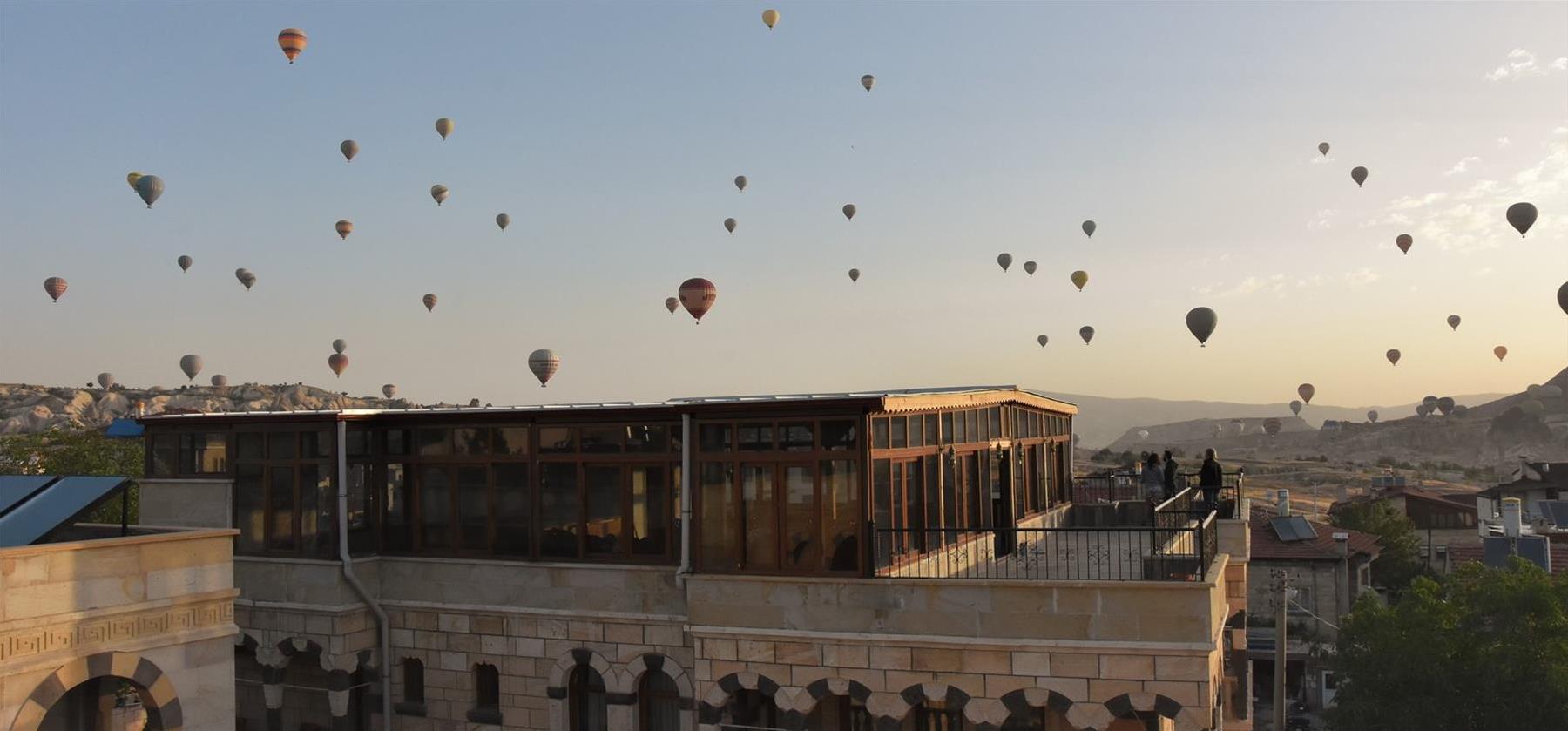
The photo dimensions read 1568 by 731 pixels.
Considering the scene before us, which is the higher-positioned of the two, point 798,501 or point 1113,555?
point 798,501

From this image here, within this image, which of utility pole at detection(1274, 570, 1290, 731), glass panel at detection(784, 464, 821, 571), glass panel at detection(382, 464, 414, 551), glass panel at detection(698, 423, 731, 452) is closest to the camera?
glass panel at detection(784, 464, 821, 571)

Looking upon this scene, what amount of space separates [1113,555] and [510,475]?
9.99 metres

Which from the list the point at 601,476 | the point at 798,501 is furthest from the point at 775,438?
the point at 601,476

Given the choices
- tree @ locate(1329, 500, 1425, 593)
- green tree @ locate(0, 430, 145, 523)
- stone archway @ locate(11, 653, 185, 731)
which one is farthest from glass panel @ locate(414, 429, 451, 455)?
tree @ locate(1329, 500, 1425, 593)

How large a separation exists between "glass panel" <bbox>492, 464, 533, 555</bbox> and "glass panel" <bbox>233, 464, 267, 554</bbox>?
422 centimetres

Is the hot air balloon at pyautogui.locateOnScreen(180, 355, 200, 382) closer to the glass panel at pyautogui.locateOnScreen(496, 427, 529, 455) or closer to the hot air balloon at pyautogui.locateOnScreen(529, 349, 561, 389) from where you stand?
the hot air balloon at pyautogui.locateOnScreen(529, 349, 561, 389)

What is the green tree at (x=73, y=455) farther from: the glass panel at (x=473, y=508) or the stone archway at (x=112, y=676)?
the stone archway at (x=112, y=676)

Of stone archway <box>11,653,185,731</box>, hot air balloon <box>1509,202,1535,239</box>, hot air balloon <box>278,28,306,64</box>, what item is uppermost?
hot air balloon <box>278,28,306,64</box>

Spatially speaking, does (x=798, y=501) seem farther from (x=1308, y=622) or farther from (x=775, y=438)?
(x=1308, y=622)

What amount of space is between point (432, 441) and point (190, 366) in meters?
54.0

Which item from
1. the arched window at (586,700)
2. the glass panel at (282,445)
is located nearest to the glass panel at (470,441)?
the glass panel at (282,445)

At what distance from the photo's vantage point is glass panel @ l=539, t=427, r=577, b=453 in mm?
18891

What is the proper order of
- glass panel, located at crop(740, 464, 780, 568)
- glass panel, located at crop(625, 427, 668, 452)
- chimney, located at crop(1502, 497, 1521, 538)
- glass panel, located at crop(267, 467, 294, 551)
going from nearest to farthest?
glass panel, located at crop(740, 464, 780, 568) < glass panel, located at crop(625, 427, 668, 452) < glass panel, located at crop(267, 467, 294, 551) < chimney, located at crop(1502, 497, 1521, 538)

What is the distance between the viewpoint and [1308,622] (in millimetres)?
52062
